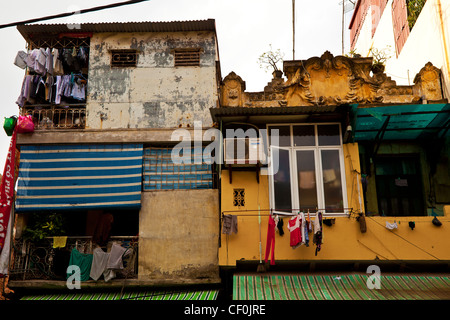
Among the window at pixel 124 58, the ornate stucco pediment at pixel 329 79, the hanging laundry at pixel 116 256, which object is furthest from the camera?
the window at pixel 124 58

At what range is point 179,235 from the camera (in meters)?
11.7

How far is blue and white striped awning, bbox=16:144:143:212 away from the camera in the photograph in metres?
11.9

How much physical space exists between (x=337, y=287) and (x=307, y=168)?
3024 millimetres

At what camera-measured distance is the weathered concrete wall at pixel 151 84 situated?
12.6m

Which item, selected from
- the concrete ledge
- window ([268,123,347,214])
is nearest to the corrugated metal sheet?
the concrete ledge

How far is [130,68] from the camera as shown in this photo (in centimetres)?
1309

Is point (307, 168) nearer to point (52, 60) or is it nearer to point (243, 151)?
point (243, 151)

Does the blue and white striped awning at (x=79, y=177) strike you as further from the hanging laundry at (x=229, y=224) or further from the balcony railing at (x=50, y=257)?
the hanging laundry at (x=229, y=224)

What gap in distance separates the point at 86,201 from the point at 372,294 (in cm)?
735

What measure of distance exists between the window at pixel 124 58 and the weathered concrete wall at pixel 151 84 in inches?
4.8

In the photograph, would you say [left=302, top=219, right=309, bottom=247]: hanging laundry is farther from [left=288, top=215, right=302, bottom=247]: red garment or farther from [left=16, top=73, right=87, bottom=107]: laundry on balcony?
[left=16, top=73, right=87, bottom=107]: laundry on balcony

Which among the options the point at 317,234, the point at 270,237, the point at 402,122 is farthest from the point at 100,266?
the point at 402,122

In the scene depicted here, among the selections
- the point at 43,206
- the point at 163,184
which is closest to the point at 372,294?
the point at 163,184

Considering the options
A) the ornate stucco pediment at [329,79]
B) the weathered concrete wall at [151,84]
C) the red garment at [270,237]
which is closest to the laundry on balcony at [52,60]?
the weathered concrete wall at [151,84]
